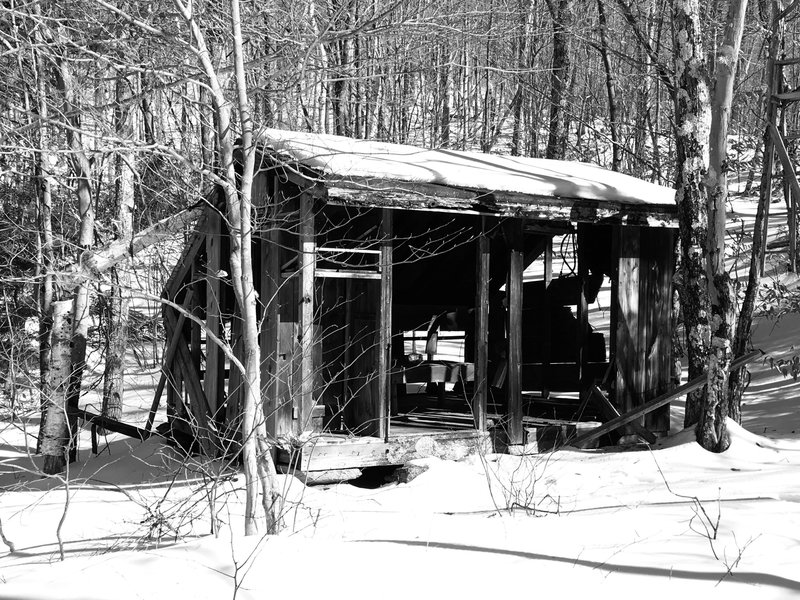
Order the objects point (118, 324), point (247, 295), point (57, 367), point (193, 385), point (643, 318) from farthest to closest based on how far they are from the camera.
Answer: point (118, 324)
point (57, 367)
point (643, 318)
point (193, 385)
point (247, 295)

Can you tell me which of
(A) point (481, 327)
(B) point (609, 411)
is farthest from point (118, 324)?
(B) point (609, 411)

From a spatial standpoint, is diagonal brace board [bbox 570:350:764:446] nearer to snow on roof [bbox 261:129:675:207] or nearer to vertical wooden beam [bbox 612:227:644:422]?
vertical wooden beam [bbox 612:227:644:422]

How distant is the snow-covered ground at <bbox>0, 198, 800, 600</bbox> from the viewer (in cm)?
420

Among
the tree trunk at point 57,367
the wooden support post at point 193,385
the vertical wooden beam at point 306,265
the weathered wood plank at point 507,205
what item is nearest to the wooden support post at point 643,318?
the weathered wood plank at point 507,205

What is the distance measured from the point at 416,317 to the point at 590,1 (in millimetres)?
15722

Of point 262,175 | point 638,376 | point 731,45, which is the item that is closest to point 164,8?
point 262,175

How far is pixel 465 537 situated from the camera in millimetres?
5285

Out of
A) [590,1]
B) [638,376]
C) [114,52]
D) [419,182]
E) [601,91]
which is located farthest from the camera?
[601,91]

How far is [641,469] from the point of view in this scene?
8.55m

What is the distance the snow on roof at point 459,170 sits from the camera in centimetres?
822

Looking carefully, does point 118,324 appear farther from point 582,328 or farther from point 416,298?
point 582,328

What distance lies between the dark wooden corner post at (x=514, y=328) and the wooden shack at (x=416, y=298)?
21 millimetres

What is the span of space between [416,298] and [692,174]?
4629 millimetres

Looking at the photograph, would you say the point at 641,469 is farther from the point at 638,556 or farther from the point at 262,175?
the point at 262,175
